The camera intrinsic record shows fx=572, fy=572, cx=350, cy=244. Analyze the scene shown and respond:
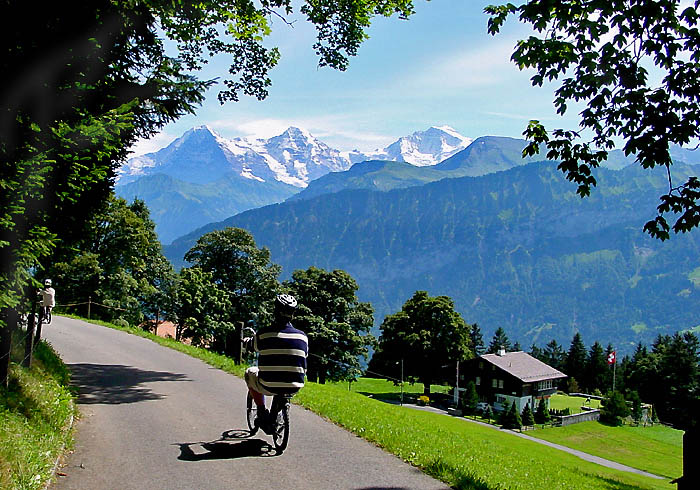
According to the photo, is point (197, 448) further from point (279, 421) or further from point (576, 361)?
point (576, 361)

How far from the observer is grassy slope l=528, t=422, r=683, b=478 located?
4575cm

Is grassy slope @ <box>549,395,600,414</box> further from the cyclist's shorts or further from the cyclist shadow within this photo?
the cyclist's shorts

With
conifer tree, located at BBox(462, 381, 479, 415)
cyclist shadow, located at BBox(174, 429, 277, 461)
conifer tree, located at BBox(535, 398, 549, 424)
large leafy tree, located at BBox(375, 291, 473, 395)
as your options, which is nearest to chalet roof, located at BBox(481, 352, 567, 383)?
large leafy tree, located at BBox(375, 291, 473, 395)

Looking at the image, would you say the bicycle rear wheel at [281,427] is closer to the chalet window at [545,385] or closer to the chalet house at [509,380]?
the chalet house at [509,380]

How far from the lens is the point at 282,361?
718 centimetres

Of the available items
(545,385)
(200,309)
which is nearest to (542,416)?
(545,385)

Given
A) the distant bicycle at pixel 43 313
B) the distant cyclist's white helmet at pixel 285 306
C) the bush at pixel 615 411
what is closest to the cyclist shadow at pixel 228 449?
the distant cyclist's white helmet at pixel 285 306

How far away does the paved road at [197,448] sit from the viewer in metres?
6.55

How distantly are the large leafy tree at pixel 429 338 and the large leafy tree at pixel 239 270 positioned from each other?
22.7 metres

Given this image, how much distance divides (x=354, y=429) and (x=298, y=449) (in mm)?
1512

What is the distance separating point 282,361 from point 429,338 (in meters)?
61.4

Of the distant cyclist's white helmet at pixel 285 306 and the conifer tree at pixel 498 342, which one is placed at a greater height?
the distant cyclist's white helmet at pixel 285 306

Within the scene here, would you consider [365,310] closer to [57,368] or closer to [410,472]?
[57,368]

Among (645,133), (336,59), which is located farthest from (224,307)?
(645,133)
